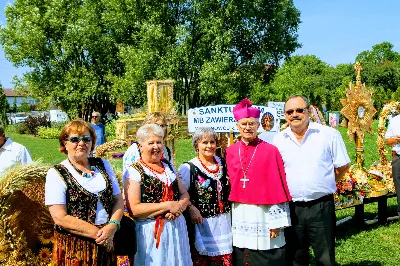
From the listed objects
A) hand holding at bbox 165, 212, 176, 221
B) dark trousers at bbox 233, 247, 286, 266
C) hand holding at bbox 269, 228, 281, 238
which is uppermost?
hand holding at bbox 165, 212, 176, 221

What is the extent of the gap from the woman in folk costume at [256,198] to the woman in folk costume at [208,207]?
0.33 feet

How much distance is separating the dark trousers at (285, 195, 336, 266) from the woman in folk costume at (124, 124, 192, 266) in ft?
3.41

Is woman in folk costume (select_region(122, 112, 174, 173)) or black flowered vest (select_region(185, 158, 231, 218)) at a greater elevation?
woman in folk costume (select_region(122, 112, 174, 173))

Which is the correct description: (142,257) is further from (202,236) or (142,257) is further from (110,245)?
(202,236)

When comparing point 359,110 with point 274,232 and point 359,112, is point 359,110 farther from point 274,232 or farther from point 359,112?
point 274,232

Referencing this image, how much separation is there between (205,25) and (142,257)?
18918mm

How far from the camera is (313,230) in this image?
11.5ft

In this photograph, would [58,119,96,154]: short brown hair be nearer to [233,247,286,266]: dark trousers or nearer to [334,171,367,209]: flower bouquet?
[233,247,286,266]: dark trousers

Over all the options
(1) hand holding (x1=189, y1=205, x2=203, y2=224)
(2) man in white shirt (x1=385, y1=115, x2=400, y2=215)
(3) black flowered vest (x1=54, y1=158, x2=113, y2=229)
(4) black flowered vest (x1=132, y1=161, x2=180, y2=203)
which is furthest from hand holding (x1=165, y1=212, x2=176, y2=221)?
(2) man in white shirt (x1=385, y1=115, x2=400, y2=215)

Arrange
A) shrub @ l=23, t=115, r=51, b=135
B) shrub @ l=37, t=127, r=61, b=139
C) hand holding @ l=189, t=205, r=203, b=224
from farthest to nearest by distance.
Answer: shrub @ l=23, t=115, r=51, b=135 → shrub @ l=37, t=127, r=61, b=139 → hand holding @ l=189, t=205, r=203, b=224

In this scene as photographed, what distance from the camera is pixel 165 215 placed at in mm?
3025

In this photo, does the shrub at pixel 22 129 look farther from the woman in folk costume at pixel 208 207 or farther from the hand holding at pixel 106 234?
the hand holding at pixel 106 234

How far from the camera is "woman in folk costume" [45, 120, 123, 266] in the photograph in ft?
8.75

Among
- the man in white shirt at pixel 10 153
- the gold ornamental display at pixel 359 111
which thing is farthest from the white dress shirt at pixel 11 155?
the gold ornamental display at pixel 359 111
